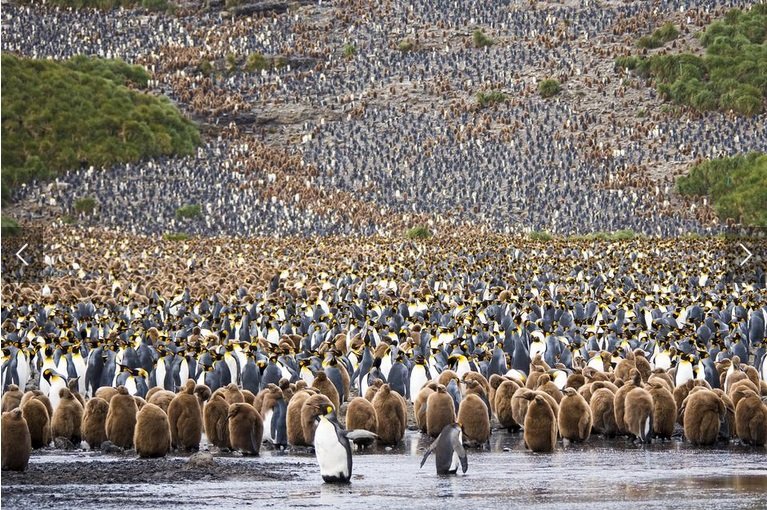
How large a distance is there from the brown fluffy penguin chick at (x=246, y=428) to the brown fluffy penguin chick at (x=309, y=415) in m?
0.42

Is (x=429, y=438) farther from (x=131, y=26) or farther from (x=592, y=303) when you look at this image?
(x=131, y=26)

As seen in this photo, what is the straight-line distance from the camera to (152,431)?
510 inches

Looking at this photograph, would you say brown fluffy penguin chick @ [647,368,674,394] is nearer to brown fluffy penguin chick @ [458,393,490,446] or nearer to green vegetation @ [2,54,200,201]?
brown fluffy penguin chick @ [458,393,490,446]

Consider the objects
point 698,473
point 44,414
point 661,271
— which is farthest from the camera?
point 661,271

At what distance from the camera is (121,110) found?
67750 mm

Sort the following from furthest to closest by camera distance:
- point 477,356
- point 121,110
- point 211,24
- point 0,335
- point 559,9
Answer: point 211,24 < point 559,9 < point 121,110 < point 0,335 < point 477,356

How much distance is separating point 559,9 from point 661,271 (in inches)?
1913

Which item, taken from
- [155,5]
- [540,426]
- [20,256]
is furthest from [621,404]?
[155,5]

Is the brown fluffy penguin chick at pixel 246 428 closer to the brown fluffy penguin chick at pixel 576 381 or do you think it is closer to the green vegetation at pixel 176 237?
the brown fluffy penguin chick at pixel 576 381

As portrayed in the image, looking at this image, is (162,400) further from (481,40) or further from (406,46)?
(406,46)

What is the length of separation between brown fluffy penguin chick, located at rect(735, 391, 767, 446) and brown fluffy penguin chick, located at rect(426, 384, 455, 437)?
9.20 feet

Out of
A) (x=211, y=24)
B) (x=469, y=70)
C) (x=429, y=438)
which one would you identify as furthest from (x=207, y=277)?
(x=211, y=24)

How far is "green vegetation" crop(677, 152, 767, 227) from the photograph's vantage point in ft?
161

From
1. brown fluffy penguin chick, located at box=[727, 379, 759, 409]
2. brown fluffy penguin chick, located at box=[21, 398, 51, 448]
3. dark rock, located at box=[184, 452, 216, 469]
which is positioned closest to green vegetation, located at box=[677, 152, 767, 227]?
brown fluffy penguin chick, located at box=[727, 379, 759, 409]
